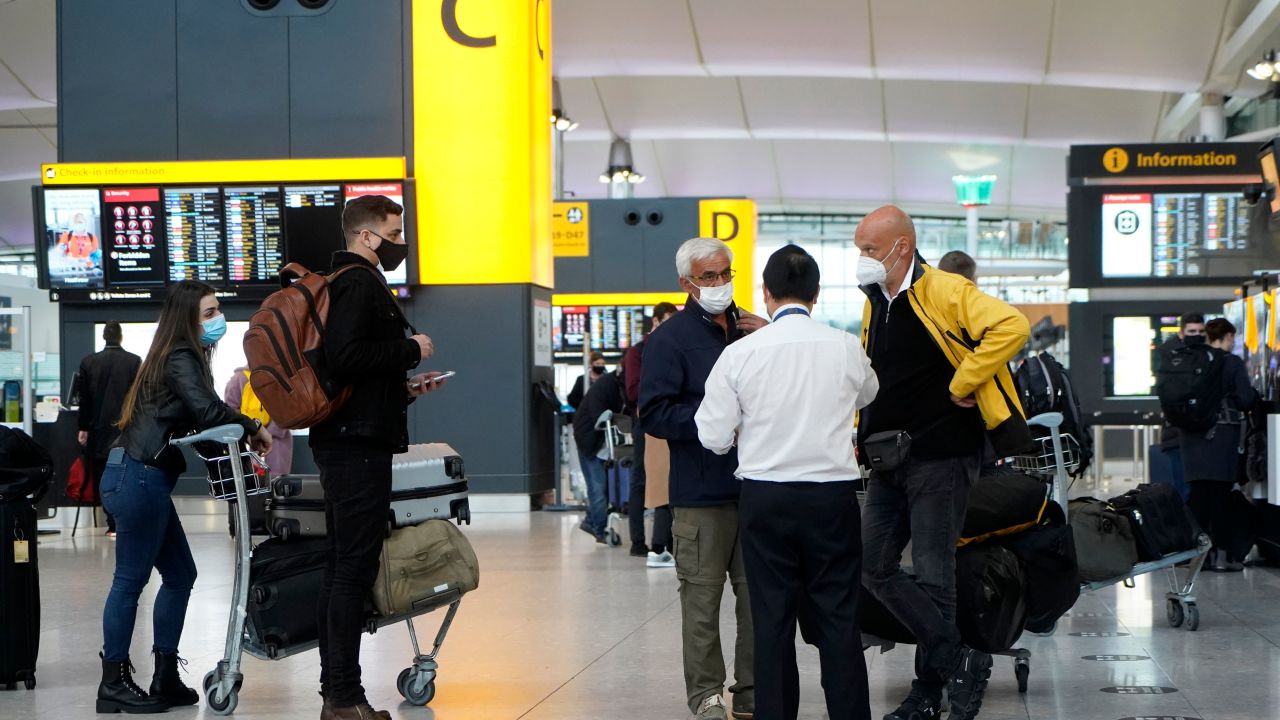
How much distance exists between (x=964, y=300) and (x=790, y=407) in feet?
2.95

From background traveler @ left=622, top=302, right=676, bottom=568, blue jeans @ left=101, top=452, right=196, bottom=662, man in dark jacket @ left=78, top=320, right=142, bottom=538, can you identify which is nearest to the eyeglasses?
blue jeans @ left=101, top=452, right=196, bottom=662

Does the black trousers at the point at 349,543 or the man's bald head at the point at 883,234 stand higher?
the man's bald head at the point at 883,234

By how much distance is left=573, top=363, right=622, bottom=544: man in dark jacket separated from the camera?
10336 mm

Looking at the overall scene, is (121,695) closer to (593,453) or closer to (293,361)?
(293,361)

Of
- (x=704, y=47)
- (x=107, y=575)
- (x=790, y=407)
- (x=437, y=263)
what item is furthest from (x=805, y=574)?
(x=704, y=47)

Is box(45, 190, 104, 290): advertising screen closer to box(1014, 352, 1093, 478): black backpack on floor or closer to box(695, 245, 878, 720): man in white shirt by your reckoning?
box(1014, 352, 1093, 478): black backpack on floor

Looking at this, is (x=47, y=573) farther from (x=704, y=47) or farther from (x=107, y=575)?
(x=704, y=47)

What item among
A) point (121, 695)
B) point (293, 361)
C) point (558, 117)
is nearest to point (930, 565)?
point (293, 361)

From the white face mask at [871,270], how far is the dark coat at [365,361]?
137cm

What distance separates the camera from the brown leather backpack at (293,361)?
13.8 ft

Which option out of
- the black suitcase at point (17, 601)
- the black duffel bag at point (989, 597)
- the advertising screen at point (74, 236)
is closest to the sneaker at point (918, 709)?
the black duffel bag at point (989, 597)

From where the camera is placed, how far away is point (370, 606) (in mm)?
4527

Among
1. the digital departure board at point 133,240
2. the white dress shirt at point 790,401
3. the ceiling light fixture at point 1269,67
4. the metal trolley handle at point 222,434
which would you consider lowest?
the metal trolley handle at point 222,434

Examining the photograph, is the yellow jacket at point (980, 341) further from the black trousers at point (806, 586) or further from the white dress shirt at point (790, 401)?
the black trousers at point (806, 586)
